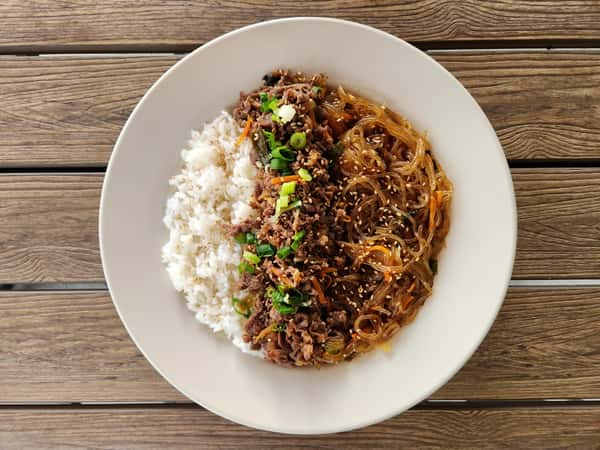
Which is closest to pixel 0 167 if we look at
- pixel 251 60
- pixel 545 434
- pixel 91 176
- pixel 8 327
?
pixel 91 176

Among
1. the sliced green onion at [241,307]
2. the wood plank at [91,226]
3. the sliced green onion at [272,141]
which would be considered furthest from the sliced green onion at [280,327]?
the wood plank at [91,226]

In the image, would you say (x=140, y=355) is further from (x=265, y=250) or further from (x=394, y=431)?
(x=394, y=431)

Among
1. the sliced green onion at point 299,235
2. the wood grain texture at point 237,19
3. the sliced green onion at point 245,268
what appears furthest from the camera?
the wood grain texture at point 237,19

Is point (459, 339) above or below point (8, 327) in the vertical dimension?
above

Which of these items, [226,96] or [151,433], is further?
[151,433]

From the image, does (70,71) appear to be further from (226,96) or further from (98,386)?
(98,386)

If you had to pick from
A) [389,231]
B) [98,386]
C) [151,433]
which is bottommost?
[151,433]

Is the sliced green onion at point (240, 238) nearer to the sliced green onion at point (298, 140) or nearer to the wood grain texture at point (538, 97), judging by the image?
the sliced green onion at point (298, 140)
